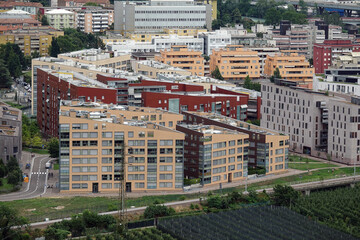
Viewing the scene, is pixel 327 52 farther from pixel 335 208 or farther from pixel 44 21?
pixel 335 208

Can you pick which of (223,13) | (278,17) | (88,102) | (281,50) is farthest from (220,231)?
(223,13)

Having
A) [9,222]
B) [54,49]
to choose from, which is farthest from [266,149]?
[54,49]

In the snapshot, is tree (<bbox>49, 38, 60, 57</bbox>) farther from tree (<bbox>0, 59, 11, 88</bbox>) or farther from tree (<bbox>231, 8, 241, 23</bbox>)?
tree (<bbox>231, 8, 241, 23</bbox>)

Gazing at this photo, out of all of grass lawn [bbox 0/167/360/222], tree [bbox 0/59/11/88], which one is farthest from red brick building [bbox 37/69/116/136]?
grass lawn [bbox 0/167/360/222]

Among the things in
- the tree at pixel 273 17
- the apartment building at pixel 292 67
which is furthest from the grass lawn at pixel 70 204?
the tree at pixel 273 17

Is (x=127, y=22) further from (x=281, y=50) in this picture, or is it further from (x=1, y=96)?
(x=1, y=96)

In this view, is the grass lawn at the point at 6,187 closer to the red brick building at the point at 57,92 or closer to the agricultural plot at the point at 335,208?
the red brick building at the point at 57,92
